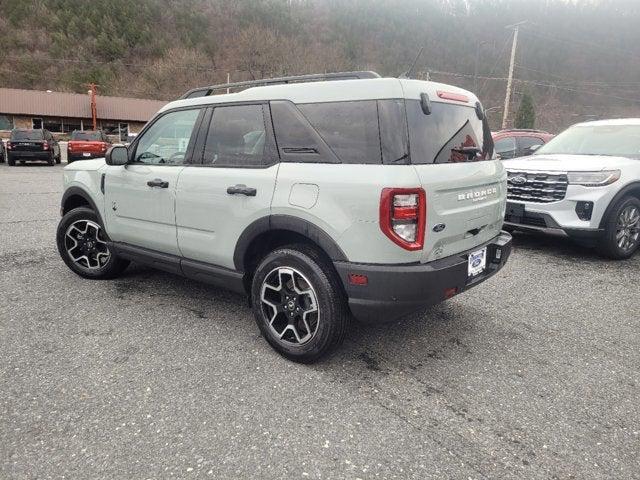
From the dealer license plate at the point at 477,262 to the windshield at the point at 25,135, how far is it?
21.0 meters

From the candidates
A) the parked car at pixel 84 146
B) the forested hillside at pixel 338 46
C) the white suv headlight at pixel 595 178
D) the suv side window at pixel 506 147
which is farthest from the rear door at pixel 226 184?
the forested hillside at pixel 338 46

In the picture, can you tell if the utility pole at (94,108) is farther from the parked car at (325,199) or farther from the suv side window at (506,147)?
the parked car at (325,199)

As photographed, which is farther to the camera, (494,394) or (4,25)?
(4,25)

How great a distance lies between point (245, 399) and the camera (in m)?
2.62

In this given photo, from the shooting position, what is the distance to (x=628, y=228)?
5.75m

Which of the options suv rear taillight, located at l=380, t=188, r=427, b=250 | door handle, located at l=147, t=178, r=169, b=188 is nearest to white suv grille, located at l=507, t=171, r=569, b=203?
suv rear taillight, located at l=380, t=188, r=427, b=250

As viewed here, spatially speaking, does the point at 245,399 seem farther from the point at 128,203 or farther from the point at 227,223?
the point at 128,203

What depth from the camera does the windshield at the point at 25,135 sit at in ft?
62.2

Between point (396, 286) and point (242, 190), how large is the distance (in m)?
1.21

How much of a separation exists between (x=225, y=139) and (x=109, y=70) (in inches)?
3294

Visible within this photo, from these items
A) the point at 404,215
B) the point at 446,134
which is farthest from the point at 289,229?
the point at 446,134

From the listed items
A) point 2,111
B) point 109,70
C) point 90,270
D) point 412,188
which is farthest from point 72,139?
point 109,70

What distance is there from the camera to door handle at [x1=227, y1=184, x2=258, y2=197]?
3035mm

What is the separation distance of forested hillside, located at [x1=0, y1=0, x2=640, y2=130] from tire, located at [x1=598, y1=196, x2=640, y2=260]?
6442 centimetres
